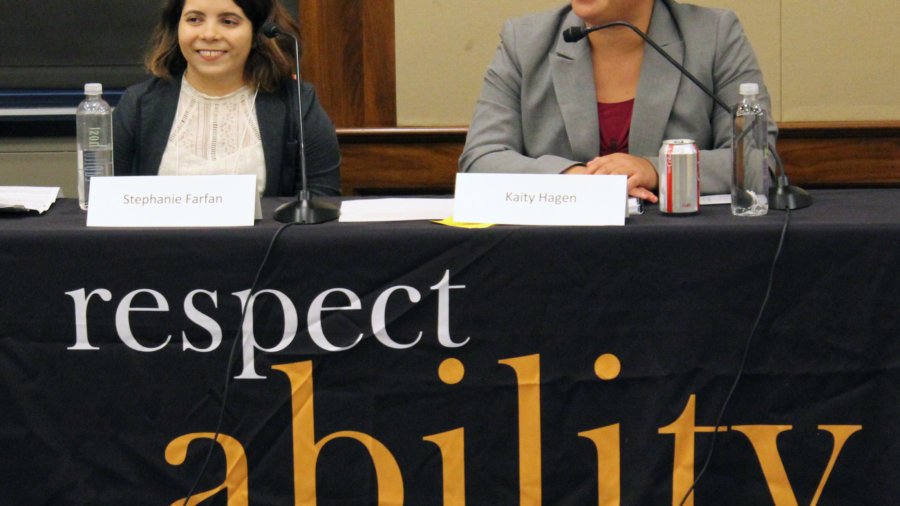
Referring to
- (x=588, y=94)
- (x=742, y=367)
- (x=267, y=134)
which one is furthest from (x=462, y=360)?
(x=267, y=134)

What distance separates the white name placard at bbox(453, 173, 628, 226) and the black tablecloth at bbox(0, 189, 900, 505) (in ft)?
0.12

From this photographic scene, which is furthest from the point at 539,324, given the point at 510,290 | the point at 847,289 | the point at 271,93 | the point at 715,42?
the point at 271,93

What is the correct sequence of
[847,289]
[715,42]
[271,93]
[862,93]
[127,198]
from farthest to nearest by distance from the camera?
[862,93] < [271,93] < [715,42] < [127,198] < [847,289]

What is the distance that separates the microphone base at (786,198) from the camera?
1.75 meters

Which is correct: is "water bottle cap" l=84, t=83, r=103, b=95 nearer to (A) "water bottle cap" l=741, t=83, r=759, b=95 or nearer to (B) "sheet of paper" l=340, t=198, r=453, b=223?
(B) "sheet of paper" l=340, t=198, r=453, b=223

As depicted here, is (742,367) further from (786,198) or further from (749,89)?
(749,89)

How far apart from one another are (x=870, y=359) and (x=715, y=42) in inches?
34.2

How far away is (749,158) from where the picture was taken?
1.83 meters

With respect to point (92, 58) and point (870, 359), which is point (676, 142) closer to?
point (870, 359)

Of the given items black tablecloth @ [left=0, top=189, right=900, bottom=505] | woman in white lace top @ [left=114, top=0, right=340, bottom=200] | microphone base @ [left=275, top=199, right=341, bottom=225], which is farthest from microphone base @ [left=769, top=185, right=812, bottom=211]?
woman in white lace top @ [left=114, top=0, right=340, bottom=200]

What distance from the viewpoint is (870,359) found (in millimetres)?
1614

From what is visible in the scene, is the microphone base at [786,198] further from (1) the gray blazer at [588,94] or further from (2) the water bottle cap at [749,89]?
→ (1) the gray blazer at [588,94]

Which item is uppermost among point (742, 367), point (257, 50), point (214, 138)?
point (257, 50)

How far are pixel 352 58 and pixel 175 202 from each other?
1607 millimetres
